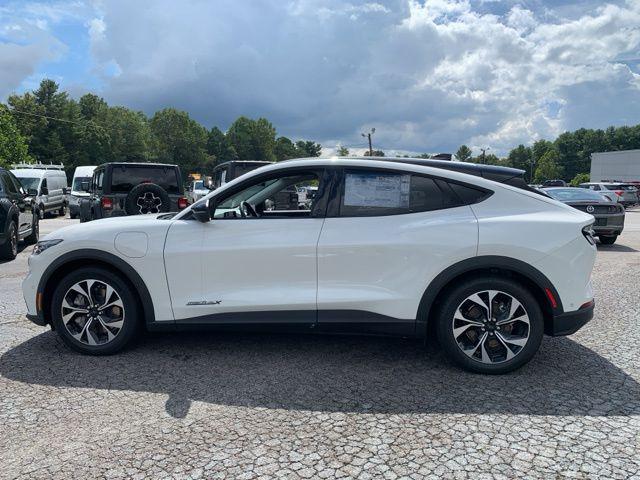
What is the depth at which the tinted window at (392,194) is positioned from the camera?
395 cm

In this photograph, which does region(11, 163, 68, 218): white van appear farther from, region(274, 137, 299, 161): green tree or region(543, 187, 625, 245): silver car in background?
region(274, 137, 299, 161): green tree

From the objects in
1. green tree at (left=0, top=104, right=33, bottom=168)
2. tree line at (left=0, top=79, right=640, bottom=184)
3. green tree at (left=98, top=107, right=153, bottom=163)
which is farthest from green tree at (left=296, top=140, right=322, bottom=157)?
green tree at (left=0, top=104, right=33, bottom=168)

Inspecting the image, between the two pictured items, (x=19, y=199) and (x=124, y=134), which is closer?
(x=19, y=199)

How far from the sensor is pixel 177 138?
350 feet

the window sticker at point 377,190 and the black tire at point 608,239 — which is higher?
the window sticker at point 377,190

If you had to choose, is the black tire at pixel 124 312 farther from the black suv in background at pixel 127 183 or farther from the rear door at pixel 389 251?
the black suv in background at pixel 127 183

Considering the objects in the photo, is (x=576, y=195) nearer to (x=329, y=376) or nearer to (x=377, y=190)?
(x=377, y=190)

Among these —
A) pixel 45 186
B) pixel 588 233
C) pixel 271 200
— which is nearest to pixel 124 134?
pixel 45 186

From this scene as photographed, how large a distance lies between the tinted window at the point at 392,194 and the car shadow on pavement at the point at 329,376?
129cm

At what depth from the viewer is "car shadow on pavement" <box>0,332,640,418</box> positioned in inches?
133

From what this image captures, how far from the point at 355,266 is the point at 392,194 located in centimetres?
67

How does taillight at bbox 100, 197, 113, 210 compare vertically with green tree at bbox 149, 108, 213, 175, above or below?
below

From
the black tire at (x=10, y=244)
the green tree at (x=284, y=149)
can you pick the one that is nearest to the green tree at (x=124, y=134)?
the green tree at (x=284, y=149)

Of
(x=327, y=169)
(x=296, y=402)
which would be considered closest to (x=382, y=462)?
(x=296, y=402)
